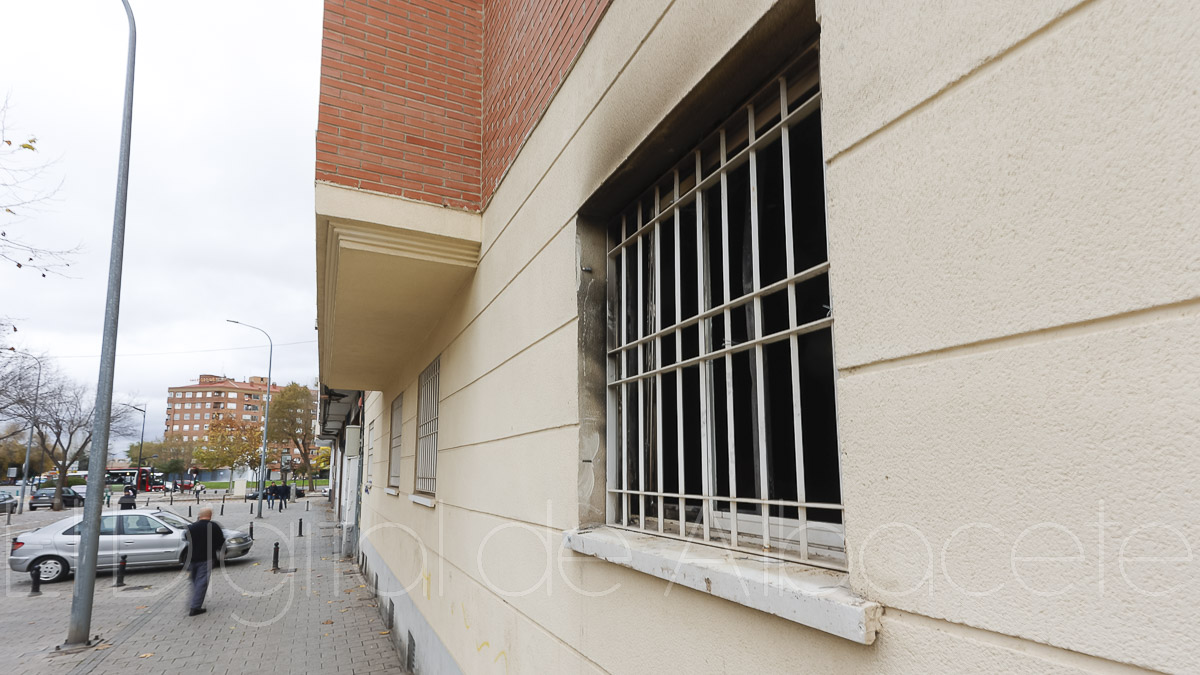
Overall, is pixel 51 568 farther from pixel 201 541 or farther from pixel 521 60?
pixel 521 60

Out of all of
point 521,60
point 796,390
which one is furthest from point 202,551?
point 796,390

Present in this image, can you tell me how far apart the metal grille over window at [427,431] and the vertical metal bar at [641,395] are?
3.88 metres

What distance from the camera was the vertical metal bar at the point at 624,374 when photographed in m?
2.85

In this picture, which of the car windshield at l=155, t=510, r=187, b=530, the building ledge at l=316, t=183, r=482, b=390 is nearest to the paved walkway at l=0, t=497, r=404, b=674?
the car windshield at l=155, t=510, r=187, b=530

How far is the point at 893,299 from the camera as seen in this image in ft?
4.75

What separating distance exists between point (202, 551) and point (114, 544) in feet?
17.5

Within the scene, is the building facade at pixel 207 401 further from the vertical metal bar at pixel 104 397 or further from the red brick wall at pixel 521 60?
the red brick wall at pixel 521 60

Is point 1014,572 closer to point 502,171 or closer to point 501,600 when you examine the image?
point 501,600

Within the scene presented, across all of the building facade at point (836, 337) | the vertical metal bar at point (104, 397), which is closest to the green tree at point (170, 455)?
the vertical metal bar at point (104, 397)

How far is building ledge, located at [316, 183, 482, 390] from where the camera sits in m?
4.52

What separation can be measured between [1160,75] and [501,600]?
3734 millimetres

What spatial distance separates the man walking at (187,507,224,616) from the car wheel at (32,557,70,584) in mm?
5029

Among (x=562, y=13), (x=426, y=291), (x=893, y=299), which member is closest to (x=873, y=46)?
(x=893, y=299)

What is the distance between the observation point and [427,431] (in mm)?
7199
